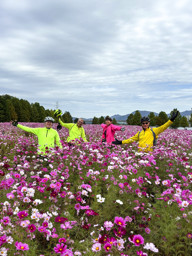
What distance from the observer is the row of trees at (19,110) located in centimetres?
4150

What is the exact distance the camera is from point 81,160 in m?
4.80

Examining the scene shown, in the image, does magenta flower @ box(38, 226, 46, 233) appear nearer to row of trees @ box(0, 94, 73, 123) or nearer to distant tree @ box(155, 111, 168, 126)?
row of trees @ box(0, 94, 73, 123)

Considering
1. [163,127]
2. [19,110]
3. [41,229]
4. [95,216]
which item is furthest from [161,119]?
[41,229]

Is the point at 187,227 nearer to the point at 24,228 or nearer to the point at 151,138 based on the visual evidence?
the point at 24,228

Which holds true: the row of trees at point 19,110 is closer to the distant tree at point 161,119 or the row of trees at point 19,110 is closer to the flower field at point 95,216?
the distant tree at point 161,119

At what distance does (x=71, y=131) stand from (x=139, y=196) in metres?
4.90

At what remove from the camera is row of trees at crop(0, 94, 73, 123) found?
136 feet

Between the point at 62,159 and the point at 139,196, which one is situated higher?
the point at 62,159

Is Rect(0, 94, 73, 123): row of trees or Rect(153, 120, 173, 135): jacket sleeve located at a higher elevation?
Rect(0, 94, 73, 123): row of trees

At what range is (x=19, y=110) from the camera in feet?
156

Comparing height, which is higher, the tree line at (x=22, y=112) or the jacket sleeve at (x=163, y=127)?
the tree line at (x=22, y=112)

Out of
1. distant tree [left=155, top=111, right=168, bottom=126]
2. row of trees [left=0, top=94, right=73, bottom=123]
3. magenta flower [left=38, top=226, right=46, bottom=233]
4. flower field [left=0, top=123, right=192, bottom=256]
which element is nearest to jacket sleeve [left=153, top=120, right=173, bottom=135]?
flower field [left=0, top=123, right=192, bottom=256]

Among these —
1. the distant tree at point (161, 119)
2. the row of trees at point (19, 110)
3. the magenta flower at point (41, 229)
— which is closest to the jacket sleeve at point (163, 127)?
the magenta flower at point (41, 229)

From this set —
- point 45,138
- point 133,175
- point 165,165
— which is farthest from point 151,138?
point 45,138
